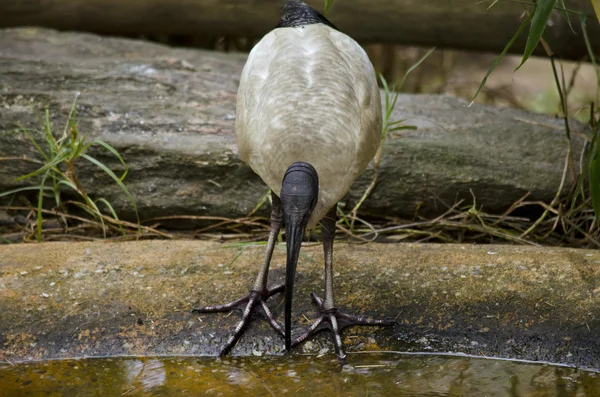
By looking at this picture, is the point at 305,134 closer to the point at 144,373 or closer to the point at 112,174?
the point at 144,373

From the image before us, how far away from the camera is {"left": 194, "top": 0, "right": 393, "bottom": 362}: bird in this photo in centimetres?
284

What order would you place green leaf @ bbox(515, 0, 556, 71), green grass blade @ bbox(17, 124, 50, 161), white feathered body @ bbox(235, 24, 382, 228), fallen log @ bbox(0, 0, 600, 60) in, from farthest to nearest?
fallen log @ bbox(0, 0, 600, 60) < green grass blade @ bbox(17, 124, 50, 161) < white feathered body @ bbox(235, 24, 382, 228) < green leaf @ bbox(515, 0, 556, 71)

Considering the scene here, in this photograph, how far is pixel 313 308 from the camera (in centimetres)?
324

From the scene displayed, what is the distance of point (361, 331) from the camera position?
10.4 feet

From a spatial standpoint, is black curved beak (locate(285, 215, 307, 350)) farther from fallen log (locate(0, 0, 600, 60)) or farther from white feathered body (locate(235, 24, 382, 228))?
fallen log (locate(0, 0, 600, 60))

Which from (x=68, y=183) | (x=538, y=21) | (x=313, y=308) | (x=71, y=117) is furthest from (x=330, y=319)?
(x=71, y=117)

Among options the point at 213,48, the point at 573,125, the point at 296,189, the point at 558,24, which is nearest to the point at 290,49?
the point at 296,189

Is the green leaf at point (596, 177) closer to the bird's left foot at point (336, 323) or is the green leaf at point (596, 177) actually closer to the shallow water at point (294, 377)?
the shallow water at point (294, 377)

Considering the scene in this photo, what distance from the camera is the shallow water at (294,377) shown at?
276 centimetres

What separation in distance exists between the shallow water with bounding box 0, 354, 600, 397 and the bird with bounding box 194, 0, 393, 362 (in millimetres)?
126

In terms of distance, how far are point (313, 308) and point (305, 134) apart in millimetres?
737

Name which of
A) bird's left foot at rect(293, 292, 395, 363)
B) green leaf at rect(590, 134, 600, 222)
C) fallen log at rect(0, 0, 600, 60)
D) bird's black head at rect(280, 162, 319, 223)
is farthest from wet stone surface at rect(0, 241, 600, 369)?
fallen log at rect(0, 0, 600, 60)

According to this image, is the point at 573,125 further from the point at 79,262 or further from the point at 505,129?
the point at 79,262

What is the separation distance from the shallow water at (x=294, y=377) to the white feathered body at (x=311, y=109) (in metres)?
0.55
